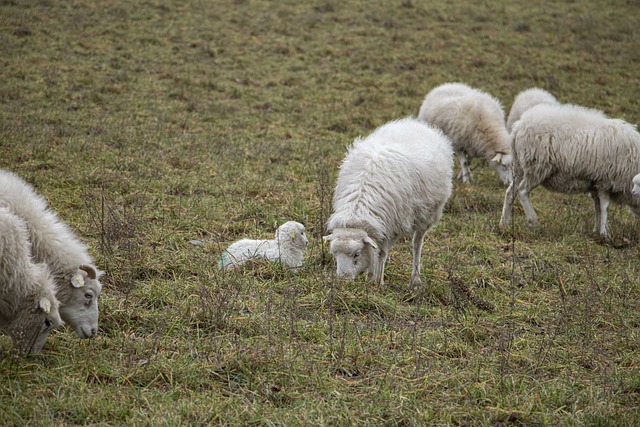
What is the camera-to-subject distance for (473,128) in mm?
11086

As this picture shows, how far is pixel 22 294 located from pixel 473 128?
27.7 feet

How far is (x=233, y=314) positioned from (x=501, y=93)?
11.6 metres

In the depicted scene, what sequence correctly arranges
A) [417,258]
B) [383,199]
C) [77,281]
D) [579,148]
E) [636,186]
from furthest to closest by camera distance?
[579,148], [636,186], [417,258], [383,199], [77,281]

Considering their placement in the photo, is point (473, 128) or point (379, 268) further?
point (473, 128)

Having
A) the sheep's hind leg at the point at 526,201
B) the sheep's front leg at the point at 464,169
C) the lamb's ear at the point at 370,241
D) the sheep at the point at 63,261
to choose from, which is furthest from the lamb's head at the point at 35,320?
the sheep's front leg at the point at 464,169

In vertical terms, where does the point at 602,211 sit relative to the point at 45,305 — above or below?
below

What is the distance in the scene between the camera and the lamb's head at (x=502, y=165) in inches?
419

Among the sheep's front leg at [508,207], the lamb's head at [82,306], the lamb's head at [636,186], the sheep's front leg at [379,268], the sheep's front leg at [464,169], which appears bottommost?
the sheep's front leg at [464,169]

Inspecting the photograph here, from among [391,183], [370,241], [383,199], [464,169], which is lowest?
[464,169]

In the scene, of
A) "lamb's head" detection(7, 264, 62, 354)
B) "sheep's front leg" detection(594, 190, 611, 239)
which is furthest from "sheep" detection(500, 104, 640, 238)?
"lamb's head" detection(7, 264, 62, 354)

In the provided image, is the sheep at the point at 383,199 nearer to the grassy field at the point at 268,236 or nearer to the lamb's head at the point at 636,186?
the grassy field at the point at 268,236

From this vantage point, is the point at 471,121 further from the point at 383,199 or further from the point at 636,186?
the point at 383,199

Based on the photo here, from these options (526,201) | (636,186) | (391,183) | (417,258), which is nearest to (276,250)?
(391,183)

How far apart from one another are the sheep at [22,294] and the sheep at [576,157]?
Result: 229 inches
